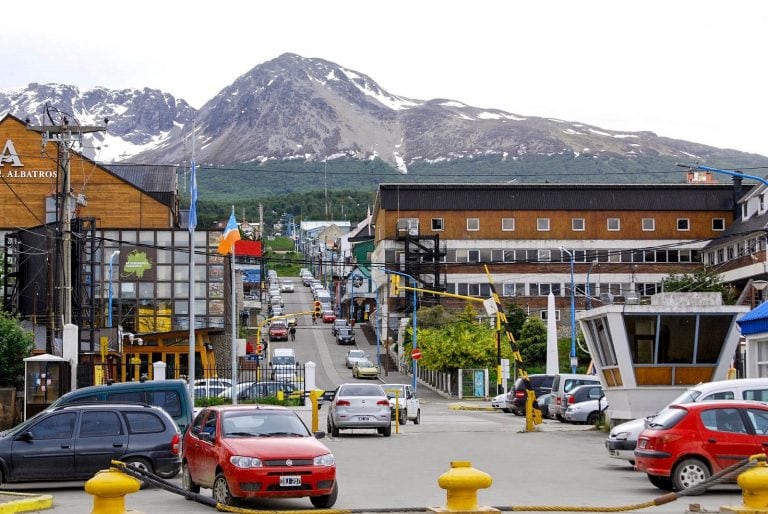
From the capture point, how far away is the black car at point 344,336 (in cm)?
10406

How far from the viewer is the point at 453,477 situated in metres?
12.4

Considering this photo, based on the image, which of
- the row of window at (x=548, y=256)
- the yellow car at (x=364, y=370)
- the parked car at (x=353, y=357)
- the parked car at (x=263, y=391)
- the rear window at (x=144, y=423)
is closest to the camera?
the rear window at (x=144, y=423)

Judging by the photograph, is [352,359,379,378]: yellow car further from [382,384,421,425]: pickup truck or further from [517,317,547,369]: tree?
[382,384,421,425]: pickup truck

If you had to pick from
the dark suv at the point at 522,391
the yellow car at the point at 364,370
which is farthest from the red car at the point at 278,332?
the dark suv at the point at 522,391

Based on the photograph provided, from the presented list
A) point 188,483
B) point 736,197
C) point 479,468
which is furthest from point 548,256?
point 188,483

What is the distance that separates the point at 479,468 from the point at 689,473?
5734mm

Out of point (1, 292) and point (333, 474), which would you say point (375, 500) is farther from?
point (1, 292)

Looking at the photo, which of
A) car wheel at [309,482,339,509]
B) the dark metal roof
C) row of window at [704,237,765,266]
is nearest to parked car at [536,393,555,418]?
car wheel at [309,482,339,509]

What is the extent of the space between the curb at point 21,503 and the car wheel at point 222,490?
2318 mm

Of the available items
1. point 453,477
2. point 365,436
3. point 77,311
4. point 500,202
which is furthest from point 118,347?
point 500,202

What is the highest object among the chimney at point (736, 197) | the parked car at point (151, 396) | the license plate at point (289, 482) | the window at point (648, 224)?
the chimney at point (736, 197)

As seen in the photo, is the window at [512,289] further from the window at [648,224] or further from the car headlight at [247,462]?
the car headlight at [247,462]

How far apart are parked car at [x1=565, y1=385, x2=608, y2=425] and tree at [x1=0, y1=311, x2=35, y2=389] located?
60.2 feet

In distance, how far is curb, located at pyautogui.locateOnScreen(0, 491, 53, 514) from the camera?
16.0 metres
